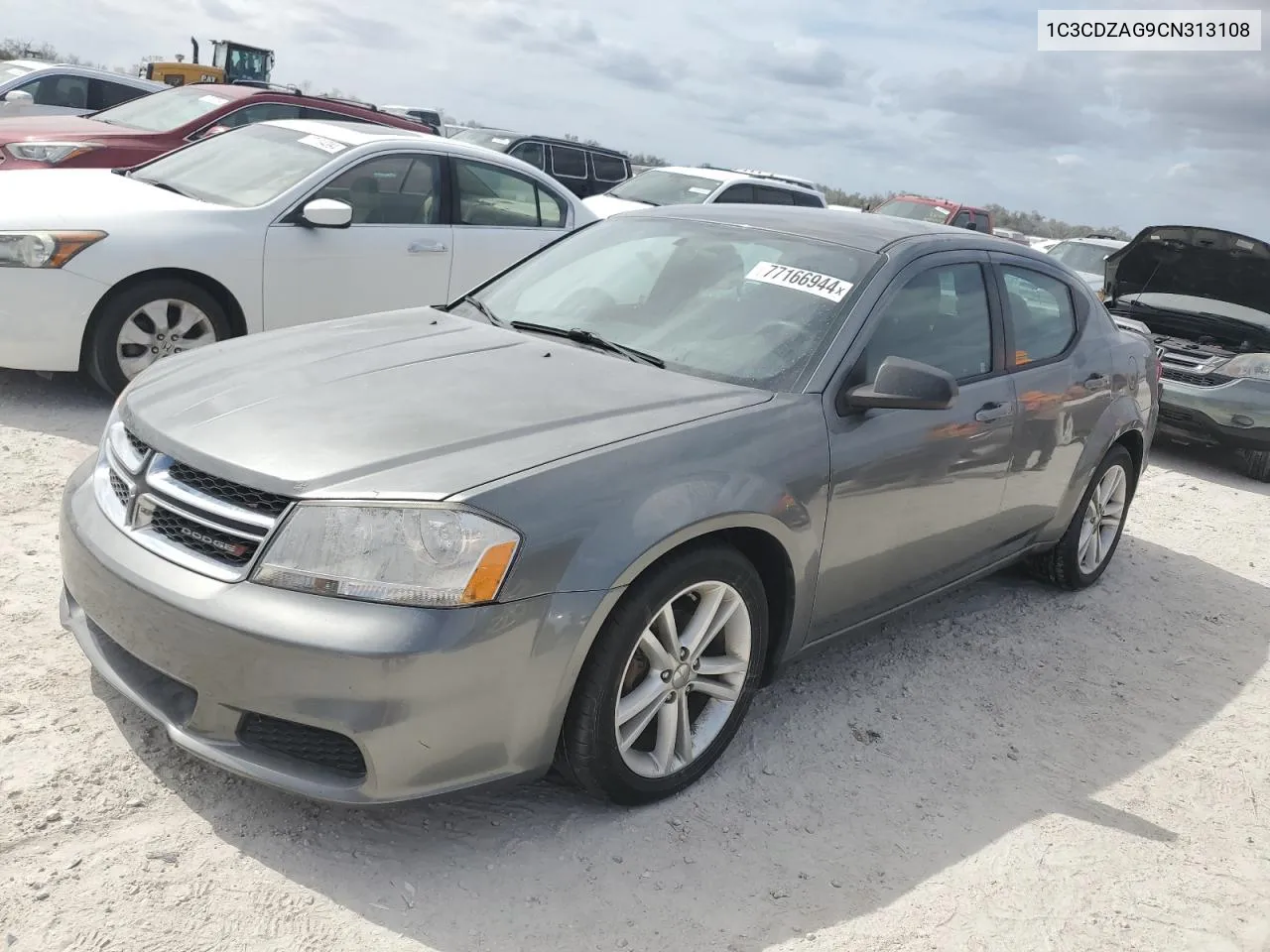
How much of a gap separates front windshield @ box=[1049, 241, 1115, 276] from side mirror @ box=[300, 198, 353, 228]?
1015cm

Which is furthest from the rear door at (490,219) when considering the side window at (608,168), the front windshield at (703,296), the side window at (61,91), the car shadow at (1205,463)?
the side window at (61,91)

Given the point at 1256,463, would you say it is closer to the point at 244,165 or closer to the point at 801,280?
the point at 801,280

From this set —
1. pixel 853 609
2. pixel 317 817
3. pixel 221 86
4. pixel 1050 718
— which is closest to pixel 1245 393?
pixel 1050 718

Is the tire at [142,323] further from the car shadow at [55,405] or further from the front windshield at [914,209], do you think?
the front windshield at [914,209]

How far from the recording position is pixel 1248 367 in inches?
319

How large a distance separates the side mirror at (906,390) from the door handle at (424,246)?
4136mm

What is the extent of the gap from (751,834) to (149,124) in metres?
8.62

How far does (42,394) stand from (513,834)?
4.43 metres

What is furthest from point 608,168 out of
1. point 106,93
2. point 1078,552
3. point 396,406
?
point 396,406

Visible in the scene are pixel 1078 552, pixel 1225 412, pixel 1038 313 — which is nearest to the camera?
pixel 1038 313

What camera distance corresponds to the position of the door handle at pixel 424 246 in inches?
270

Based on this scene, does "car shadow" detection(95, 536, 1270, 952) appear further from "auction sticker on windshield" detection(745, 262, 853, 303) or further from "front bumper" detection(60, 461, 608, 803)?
"auction sticker on windshield" detection(745, 262, 853, 303)

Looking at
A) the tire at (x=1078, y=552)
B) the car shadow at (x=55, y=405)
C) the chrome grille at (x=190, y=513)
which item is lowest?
the car shadow at (x=55, y=405)

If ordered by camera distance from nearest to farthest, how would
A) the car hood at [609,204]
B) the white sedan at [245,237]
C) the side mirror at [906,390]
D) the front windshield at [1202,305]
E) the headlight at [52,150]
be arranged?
the side mirror at [906,390] → the white sedan at [245,237] → the front windshield at [1202,305] → the headlight at [52,150] → the car hood at [609,204]
